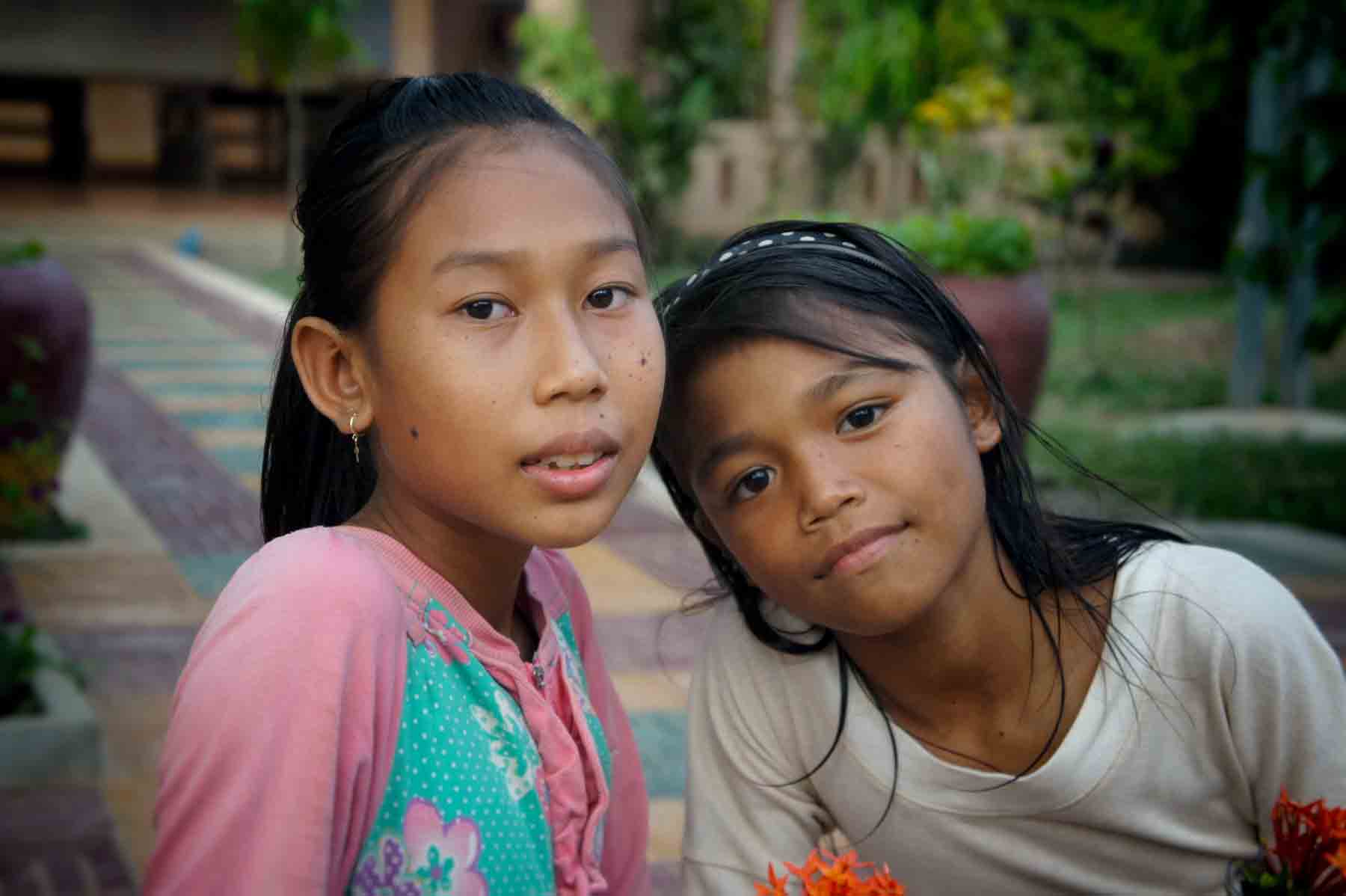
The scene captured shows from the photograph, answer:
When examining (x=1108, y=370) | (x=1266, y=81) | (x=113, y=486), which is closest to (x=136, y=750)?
(x=113, y=486)

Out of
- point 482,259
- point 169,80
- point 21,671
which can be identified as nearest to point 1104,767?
point 482,259

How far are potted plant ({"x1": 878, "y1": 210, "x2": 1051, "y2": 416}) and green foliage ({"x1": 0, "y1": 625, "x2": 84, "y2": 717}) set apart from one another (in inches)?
140

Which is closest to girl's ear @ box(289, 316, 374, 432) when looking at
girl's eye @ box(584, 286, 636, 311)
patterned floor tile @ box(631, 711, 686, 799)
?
girl's eye @ box(584, 286, 636, 311)

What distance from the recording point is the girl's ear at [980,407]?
6.19ft

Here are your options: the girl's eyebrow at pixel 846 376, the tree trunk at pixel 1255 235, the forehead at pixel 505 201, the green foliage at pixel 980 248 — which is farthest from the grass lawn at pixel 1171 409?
the forehead at pixel 505 201

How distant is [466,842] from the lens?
1.48 m

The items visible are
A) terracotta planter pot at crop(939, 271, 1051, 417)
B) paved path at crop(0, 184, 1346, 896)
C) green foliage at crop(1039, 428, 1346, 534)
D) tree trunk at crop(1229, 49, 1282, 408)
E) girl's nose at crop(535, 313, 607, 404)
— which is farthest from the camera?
tree trunk at crop(1229, 49, 1282, 408)

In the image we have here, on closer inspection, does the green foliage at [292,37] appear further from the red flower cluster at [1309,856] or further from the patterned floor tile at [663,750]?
the red flower cluster at [1309,856]

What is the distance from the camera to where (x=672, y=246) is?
47.6 ft

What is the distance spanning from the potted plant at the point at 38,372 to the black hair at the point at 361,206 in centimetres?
326

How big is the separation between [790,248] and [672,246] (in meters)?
12.8

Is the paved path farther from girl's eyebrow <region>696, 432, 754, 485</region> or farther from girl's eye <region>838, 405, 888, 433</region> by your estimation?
girl's eye <region>838, 405, 888, 433</region>

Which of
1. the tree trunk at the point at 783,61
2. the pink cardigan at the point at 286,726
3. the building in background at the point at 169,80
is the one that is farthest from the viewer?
the building in background at the point at 169,80

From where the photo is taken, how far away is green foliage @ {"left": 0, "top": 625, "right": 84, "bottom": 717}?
11.6ft
